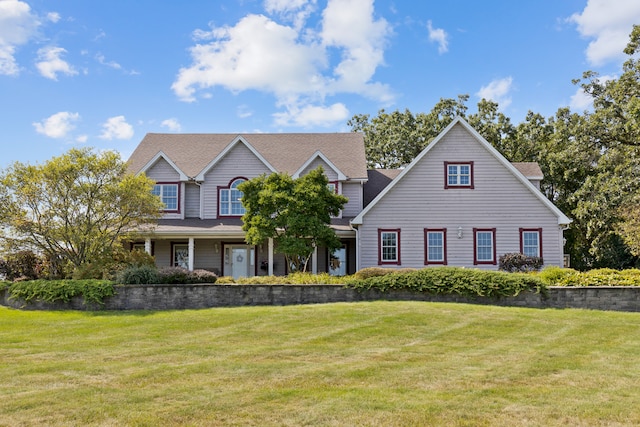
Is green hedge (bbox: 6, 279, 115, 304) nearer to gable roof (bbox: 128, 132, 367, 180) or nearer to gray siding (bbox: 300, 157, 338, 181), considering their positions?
gable roof (bbox: 128, 132, 367, 180)

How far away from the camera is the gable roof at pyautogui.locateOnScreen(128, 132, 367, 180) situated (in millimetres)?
28391

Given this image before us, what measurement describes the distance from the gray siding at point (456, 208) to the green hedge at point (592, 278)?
19.3ft

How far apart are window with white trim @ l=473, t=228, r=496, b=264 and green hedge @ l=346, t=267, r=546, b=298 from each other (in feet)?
22.1

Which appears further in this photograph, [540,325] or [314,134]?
[314,134]

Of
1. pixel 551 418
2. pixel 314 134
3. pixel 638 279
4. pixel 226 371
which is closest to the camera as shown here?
pixel 551 418

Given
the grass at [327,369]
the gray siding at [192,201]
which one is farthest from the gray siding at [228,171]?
the grass at [327,369]

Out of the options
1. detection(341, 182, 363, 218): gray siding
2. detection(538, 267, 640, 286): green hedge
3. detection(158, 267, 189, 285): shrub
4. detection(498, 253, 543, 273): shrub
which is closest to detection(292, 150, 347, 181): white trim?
detection(341, 182, 363, 218): gray siding

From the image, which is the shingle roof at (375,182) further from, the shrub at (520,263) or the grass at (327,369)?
the grass at (327,369)

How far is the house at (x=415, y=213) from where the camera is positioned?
25.2m

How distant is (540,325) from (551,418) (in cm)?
793

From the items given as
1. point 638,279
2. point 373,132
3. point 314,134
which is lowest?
point 638,279

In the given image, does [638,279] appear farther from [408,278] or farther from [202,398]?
[202,398]

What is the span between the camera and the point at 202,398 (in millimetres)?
7672

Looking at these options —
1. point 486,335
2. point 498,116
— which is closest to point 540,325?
point 486,335
